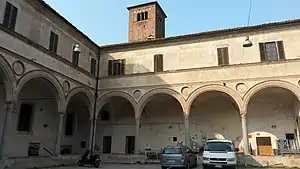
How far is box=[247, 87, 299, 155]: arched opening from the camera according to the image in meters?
19.0

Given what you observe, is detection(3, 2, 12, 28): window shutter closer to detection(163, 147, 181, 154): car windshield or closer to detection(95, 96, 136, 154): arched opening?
detection(163, 147, 181, 154): car windshield

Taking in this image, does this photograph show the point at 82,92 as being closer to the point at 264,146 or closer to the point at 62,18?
the point at 62,18

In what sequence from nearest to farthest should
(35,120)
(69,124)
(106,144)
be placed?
(35,120), (69,124), (106,144)

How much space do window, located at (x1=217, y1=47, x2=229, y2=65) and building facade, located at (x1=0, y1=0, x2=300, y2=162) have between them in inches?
2.7

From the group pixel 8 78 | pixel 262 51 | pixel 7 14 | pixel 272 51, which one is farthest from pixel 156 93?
pixel 7 14

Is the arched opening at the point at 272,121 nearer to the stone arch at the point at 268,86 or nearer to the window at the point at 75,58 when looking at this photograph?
the stone arch at the point at 268,86

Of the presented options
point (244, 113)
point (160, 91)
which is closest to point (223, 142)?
point (244, 113)

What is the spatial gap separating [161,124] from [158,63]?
17.6 feet

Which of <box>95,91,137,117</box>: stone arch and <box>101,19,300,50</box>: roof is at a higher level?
<box>101,19,300,50</box>: roof

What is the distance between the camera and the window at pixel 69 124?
22.5 m

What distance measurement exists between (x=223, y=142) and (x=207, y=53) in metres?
7.63

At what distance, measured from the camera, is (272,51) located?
711 inches

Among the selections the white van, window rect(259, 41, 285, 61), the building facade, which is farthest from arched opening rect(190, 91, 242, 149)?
the white van

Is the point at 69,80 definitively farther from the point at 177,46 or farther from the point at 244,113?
the point at 244,113
